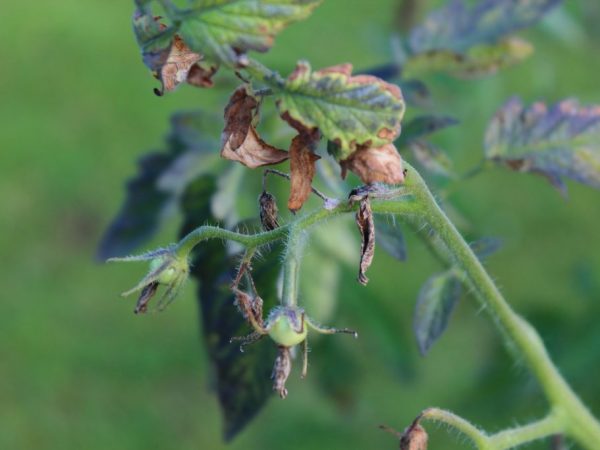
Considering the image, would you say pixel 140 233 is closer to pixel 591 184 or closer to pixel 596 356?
pixel 591 184

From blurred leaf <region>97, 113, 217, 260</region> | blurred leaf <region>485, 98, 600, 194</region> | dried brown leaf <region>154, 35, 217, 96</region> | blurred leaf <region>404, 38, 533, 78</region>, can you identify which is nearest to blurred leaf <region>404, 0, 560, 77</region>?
blurred leaf <region>404, 38, 533, 78</region>

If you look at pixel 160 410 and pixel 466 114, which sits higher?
pixel 466 114

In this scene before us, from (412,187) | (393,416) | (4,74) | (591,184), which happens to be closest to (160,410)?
(393,416)

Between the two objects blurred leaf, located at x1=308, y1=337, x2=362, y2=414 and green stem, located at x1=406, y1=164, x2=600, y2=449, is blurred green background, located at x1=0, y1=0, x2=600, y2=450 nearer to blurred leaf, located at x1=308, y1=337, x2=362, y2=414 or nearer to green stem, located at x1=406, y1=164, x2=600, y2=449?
blurred leaf, located at x1=308, y1=337, x2=362, y2=414

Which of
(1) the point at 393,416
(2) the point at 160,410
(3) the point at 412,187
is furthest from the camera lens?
(2) the point at 160,410

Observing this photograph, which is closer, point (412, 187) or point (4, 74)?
point (412, 187)

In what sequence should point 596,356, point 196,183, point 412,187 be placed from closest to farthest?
point 412,187 → point 196,183 → point 596,356

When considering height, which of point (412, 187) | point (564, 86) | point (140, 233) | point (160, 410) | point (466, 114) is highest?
point (412, 187)
